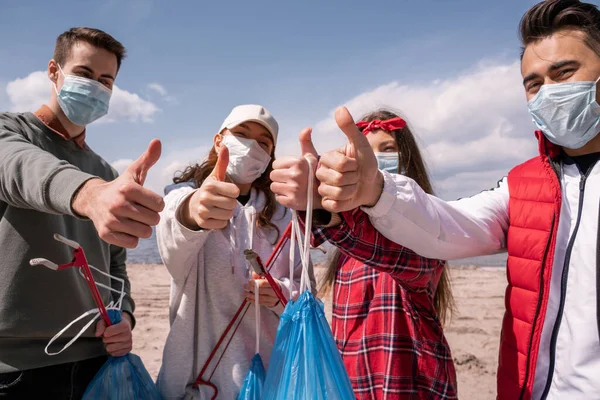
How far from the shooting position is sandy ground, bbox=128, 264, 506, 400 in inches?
184

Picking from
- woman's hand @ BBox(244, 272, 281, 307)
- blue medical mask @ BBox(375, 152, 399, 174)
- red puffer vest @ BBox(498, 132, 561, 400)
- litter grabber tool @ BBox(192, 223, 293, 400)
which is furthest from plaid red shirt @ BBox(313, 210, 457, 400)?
blue medical mask @ BBox(375, 152, 399, 174)

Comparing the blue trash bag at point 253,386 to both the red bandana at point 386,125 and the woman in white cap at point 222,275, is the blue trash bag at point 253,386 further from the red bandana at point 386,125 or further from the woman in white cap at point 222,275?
the red bandana at point 386,125

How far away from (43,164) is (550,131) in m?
1.82

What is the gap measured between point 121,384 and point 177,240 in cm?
70

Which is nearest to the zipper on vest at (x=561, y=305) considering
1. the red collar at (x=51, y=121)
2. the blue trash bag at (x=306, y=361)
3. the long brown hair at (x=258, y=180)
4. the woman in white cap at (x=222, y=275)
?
the blue trash bag at (x=306, y=361)

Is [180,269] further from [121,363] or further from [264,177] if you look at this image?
[264,177]

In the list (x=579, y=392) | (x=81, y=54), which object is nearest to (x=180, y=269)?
(x=81, y=54)

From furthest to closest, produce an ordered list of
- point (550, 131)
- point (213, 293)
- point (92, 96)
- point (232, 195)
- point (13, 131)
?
1. point (92, 96)
2. point (213, 293)
3. point (13, 131)
4. point (550, 131)
5. point (232, 195)

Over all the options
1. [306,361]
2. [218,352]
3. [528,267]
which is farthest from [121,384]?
[528,267]

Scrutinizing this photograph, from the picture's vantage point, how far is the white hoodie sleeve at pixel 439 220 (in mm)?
1384

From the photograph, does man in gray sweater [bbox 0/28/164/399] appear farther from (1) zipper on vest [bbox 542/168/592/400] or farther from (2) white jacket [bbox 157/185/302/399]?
(1) zipper on vest [bbox 542/168/592/400]

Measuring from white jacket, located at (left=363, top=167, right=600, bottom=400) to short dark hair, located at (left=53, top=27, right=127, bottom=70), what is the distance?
1.91m

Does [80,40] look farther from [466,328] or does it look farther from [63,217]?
[466,328]

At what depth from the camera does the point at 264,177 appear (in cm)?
242
